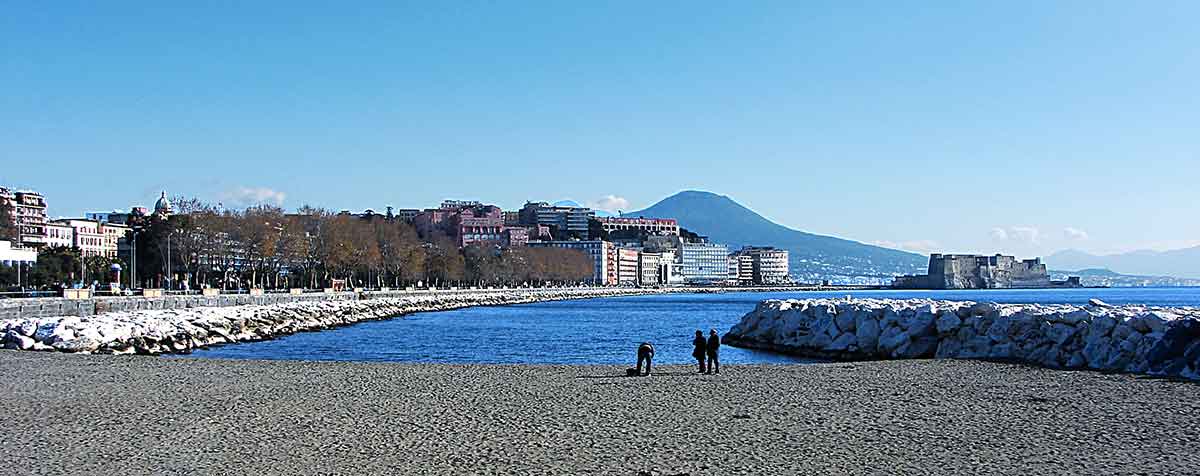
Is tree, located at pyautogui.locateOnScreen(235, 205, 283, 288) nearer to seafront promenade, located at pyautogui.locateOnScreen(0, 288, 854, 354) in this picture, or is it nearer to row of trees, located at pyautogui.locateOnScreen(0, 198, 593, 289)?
row of trees, located at pyautogui.locateOnScreen(0, 198, 593, 289)

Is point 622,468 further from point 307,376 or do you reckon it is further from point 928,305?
point 928,305

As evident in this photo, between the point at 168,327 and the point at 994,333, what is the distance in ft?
83.8

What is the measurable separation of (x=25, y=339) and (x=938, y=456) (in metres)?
27.6

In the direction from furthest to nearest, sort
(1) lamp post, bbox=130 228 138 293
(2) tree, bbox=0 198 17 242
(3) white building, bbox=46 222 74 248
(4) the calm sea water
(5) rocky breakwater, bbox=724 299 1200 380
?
(3) white building, bbox=46 222 74 248 → (2) tree, bbox=0 198 17 242 → (1) lamp post, bbox=130 228 138 293 → (4) the calm sea water → (5) rocky breakwater, bbox=724 299 1200 380

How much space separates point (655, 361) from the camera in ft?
108

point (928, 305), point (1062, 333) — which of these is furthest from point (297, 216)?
point (1062, 333)

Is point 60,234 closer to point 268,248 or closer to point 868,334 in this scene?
point 268,248

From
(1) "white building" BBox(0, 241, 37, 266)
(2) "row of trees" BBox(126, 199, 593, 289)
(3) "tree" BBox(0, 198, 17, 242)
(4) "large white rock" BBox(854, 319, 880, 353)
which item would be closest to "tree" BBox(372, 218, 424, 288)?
(2) "row of trees" BBox(126, 199, 593, 289)

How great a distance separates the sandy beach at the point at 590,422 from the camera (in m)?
11.8

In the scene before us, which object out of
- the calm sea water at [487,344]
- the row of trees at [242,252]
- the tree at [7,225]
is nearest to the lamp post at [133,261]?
the row of trees at [242,252]

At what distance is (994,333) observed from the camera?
28328mm

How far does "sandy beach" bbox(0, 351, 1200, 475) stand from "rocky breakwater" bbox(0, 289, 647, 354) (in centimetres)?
1088

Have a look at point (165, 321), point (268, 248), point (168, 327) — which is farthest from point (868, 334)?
point (268, 248)

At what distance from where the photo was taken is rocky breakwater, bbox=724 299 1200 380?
22922 mm
